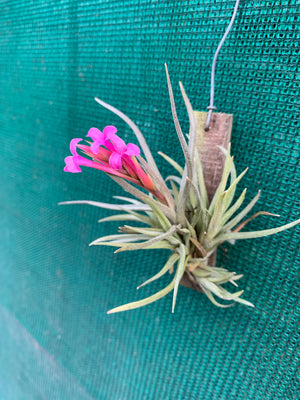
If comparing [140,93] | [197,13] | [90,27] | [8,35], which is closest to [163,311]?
[140,93]

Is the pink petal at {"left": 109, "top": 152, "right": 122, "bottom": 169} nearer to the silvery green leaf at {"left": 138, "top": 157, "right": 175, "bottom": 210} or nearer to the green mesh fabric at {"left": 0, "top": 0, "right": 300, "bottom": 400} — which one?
the silvery green leaf at {"left": 138, "top": 157, "right": 175, "bottom": 210}

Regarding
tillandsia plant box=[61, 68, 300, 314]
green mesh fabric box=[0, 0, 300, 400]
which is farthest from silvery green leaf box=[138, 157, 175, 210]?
green mesh fabric box=[0, 0, 300, 400]

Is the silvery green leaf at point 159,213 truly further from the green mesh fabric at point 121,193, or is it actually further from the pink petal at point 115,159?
A: the green mesh fabric at point 121,193

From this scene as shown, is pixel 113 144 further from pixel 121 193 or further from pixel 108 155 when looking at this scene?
pixel 121 193

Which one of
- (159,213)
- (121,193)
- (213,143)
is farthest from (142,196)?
(121,193)

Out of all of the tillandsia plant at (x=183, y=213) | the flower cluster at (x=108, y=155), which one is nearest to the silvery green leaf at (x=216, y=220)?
the tillandsia plant at (x=183, y=213)

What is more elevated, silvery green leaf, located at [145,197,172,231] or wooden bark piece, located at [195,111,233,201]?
wooden bark piece, located at [195,111,233,201]

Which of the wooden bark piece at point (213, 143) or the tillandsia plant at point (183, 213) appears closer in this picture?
the tillandsia plant at point (183, 213)
